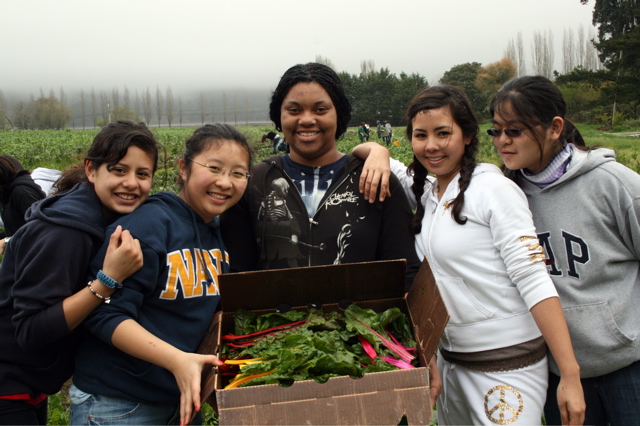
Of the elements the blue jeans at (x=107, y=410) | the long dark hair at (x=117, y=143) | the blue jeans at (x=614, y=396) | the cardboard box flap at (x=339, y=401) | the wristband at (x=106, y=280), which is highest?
the long dark hair at (x=117, y=143)

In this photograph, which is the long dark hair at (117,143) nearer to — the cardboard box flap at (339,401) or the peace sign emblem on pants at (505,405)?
the cardboard box flap at (339,401)

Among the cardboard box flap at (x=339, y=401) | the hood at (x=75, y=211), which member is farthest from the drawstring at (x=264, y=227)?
the cardboard box flap at (x=339, y=401)

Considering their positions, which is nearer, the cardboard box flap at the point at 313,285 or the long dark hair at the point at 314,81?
the cardboard box flap at the point at 313,285

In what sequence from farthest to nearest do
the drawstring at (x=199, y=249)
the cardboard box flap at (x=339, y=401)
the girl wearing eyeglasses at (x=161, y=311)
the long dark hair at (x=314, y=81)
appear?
the long dark hair at (x=314, y=81) < the drawstring at (x=199, y=249) < the girl wearing eyeglasses at (x=161, y=311) < the cardboard box flap at (x=339, y=401)

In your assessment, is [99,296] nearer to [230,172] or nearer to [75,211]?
[75,211]

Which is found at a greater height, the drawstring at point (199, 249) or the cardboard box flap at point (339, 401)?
the drawstring at point (199, 249)

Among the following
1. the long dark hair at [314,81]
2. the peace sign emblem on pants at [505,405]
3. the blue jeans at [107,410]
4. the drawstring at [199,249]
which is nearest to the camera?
the blue jeans at [107,410]

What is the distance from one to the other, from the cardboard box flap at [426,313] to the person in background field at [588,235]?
2.47ft

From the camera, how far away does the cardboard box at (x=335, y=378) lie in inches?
55.2

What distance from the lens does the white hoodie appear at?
1.95 m

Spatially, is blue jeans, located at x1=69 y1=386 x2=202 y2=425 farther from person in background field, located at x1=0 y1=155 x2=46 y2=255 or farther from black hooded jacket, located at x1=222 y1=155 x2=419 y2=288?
person in background field, located at x1=0 y1=155 x2=46 y2=255

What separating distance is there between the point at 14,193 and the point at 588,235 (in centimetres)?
Answer: 461

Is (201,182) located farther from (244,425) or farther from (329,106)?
(244,425)

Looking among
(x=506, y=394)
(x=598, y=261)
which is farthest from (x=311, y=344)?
(x=598, y=261)
